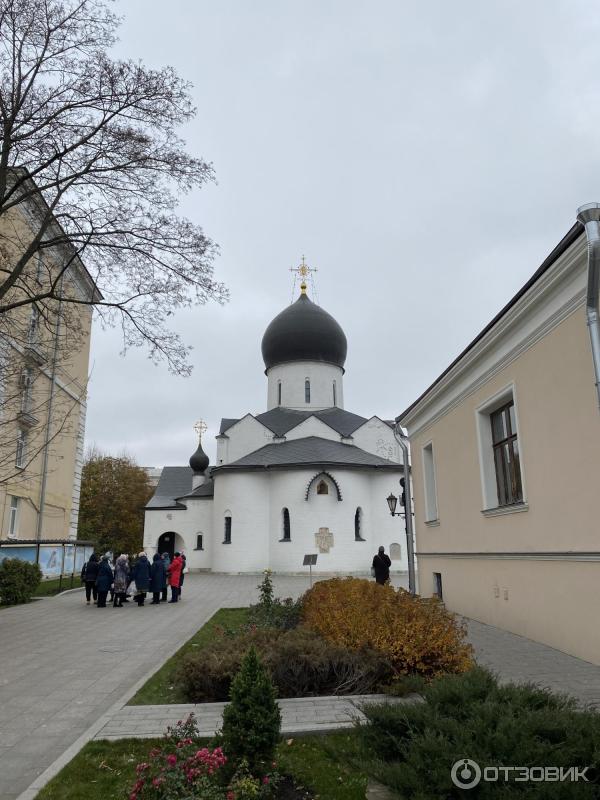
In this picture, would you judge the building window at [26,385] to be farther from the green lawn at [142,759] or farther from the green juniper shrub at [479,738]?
the green juniper shrub at [479,738]

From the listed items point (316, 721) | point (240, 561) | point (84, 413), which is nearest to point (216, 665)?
point (316, 721)

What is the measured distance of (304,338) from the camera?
118 ft

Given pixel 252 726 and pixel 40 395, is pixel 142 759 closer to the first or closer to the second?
pixel 252 726

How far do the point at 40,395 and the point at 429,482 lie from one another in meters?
13.7

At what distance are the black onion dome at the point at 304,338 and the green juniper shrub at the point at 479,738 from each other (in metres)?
32.4

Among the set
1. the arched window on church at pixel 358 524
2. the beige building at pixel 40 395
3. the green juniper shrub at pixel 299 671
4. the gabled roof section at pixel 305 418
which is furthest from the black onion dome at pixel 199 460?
the green juniper shrub at pixel 299 671

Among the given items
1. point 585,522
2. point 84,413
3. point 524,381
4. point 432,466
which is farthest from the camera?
point 84,413

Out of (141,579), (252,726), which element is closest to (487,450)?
(252,726)

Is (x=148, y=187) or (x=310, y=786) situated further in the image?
(x=148, y=187)

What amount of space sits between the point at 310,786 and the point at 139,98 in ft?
37.9

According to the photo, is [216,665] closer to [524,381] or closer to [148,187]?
[524,381]

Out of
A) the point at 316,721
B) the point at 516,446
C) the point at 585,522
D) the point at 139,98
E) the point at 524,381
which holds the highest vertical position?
the point at 139,98

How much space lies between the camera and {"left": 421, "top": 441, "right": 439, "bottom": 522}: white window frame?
582 inches

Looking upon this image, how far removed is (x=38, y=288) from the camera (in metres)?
13.3
